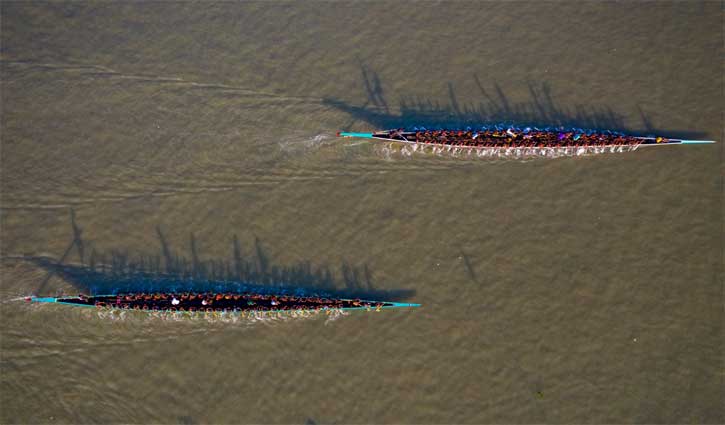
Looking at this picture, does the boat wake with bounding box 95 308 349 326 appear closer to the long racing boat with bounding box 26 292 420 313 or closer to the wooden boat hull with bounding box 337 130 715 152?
the long racing boat with bounding box 26 292 420 313

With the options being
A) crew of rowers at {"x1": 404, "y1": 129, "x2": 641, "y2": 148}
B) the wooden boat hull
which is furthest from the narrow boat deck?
crew of rowers at {"x1": 404, "y1": 129, "x2": 641, "y2": 148}

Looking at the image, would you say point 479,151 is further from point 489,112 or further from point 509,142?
point 489,112

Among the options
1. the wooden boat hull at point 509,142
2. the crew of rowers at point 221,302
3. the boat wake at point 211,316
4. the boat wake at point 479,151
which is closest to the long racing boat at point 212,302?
the crew of rowers at point 221,302

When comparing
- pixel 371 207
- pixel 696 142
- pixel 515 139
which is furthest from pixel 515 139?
pixel 696 142

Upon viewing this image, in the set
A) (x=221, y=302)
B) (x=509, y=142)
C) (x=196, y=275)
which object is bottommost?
(x=221, y=302)

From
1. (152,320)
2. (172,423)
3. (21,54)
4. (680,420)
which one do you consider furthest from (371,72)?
(680,420)

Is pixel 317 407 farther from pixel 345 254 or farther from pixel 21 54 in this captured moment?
pixel 21 54
